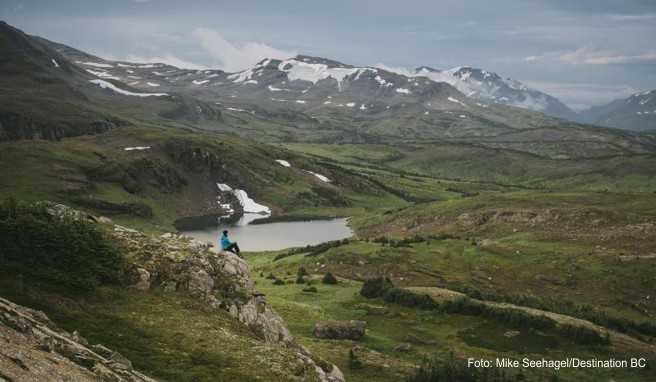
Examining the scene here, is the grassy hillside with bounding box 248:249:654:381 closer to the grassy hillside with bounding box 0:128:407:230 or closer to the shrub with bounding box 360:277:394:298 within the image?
the shrub with bounding box 360:277:394:298

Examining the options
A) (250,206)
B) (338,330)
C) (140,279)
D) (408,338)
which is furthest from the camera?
(250,206)

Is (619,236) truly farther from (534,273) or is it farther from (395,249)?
(395,249)

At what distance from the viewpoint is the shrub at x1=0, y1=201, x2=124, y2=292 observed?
2375cm

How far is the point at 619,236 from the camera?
9412cm

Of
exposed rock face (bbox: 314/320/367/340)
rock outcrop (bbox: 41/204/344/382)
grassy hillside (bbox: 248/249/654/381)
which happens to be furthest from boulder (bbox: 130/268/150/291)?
exposed rock face (bbox: 314/320/367/340)

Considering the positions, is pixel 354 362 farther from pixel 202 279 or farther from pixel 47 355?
pixel 47 355

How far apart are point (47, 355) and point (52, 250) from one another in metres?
9.04

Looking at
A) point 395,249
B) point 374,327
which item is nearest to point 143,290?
point 374,327

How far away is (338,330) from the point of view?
145 ft

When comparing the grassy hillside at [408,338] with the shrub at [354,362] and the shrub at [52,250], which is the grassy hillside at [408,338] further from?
the shrub at [52,250]

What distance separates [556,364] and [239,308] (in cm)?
2645

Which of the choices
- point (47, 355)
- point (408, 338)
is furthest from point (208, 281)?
point (408, 338)

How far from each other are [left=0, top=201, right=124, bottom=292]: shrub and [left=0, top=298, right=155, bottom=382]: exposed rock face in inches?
155

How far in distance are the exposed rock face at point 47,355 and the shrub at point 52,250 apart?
395 cm
